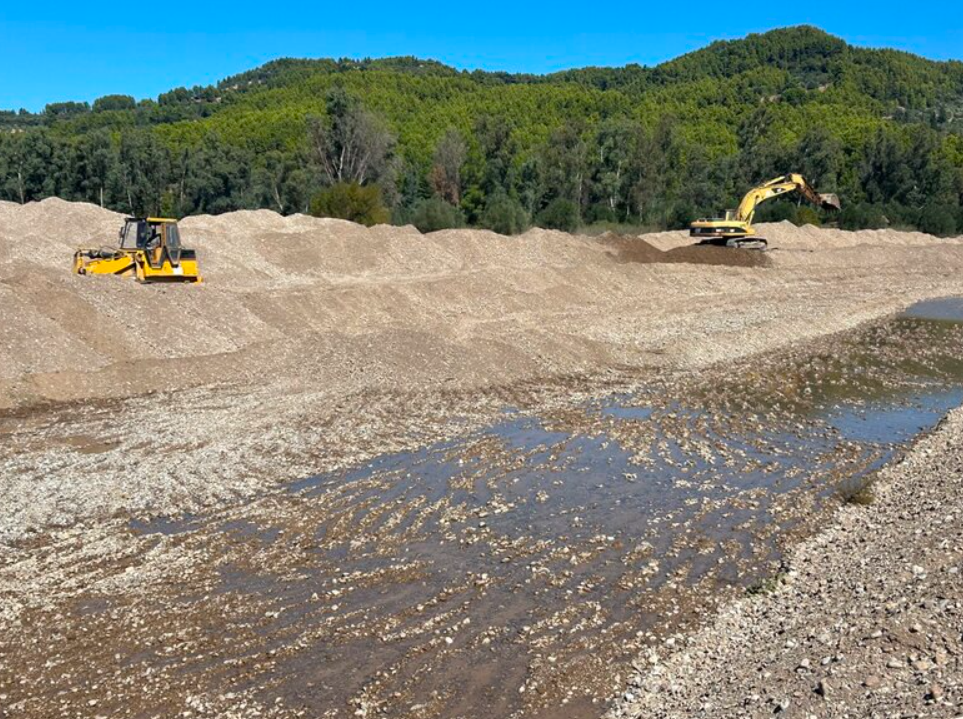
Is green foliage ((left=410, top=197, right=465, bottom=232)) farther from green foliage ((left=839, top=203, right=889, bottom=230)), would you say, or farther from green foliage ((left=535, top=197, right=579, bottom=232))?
green foliage ((left=839, top=203, right=889, bottom=230))

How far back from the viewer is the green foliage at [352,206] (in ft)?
150

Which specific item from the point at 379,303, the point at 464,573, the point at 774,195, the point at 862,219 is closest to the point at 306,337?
the point at 379,303

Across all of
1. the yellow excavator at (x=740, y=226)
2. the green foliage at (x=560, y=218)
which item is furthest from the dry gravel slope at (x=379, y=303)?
the green foliage at (x=560, y=218)

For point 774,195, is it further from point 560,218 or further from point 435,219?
point 435,219

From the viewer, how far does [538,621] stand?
26.8 ft

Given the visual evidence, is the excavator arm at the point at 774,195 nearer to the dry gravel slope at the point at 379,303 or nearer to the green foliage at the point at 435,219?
the dry gravel slope at the point at 379,303

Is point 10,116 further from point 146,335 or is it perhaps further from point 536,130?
point 146,335

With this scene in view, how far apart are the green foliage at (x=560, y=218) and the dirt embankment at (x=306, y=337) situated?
14488 millimetres

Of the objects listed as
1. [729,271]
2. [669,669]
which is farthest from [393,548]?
[729,271]

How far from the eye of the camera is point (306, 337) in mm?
22016

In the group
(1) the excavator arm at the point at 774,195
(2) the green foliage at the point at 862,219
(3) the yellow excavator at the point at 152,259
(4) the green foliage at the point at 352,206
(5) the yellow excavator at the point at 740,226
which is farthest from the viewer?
(2) the green foliage at the point at 862,219

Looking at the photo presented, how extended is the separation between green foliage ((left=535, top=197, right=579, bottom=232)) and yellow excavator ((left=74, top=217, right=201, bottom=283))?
1309 inches

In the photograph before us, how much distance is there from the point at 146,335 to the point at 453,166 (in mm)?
49617

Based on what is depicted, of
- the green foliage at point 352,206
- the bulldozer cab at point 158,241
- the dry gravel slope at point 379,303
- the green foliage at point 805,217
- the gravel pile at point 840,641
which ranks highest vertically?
the green foliage at point 352,206
